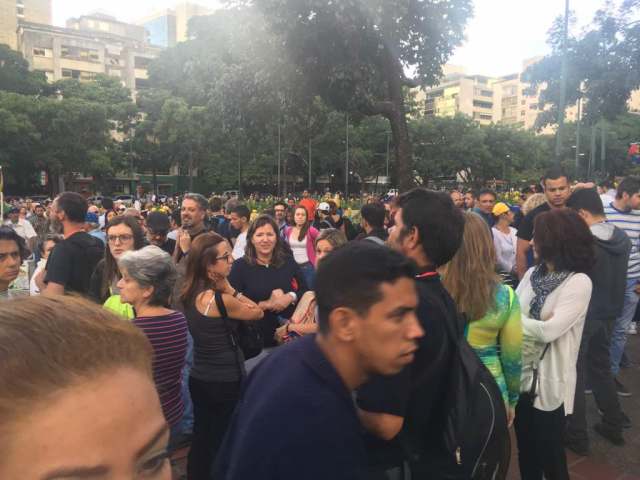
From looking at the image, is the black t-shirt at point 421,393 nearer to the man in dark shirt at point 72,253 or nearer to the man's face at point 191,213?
the man in dark shirt at point 72,253

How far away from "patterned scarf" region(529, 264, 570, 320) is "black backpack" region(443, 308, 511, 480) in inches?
46.4

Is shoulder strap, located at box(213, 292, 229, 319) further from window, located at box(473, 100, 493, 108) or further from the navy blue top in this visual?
window, located at box(473, 100, 493, 108)

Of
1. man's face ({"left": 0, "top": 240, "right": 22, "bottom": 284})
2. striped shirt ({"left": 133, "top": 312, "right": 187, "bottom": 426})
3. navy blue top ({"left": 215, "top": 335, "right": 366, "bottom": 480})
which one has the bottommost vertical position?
striped shirt ({"left": 133, "top": 312, "right": 187, "bottom": 426})

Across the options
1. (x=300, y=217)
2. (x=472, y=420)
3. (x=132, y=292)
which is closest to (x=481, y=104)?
(x=300, y=217)

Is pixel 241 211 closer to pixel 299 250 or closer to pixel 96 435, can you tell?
pixel 299 250

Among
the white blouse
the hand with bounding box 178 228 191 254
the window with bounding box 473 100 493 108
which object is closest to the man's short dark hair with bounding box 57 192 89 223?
the hand with bounding box 178 228 191 254

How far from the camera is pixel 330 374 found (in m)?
1.29

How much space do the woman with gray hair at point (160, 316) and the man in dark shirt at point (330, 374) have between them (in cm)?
125

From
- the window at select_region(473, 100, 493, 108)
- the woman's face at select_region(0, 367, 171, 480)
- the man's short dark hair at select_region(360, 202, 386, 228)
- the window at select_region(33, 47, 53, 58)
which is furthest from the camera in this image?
the window at select_region(473, 100, 493, 108)

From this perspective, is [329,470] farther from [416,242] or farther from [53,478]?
[416,242]

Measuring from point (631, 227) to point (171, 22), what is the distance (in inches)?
3882

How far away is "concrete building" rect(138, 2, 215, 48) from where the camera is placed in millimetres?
83312

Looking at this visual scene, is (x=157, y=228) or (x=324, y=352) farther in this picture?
(x=157, y=228)

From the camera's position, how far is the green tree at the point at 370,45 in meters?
11.0
